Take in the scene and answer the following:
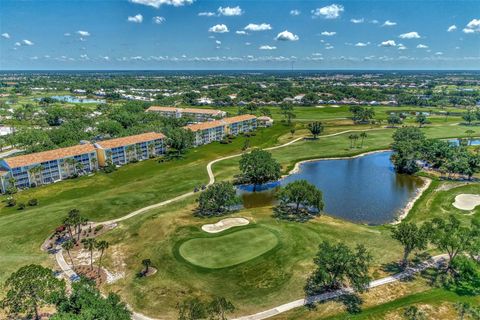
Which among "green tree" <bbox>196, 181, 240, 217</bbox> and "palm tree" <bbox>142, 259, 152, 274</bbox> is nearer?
"palm tree" <bbox>142, 259, 152, 274</bbox>

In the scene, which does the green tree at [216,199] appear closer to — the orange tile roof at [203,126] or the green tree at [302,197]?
the green tree at [302,197]

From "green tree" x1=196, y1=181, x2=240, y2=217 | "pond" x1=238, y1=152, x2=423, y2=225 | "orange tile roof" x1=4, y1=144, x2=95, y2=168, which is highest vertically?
"orange tile roof" x1=4, y1=144, x2=95, y2=168

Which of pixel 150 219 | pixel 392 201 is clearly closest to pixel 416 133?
pixel 392 201

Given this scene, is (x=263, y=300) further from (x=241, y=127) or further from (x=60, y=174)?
(x=241, y=127)

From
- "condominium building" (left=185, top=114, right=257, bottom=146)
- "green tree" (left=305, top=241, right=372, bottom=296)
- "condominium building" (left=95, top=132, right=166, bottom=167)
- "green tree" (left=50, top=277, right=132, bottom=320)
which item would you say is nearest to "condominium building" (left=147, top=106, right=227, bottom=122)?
"condominium building" (left=185, top=114, right=257, bottom=146)

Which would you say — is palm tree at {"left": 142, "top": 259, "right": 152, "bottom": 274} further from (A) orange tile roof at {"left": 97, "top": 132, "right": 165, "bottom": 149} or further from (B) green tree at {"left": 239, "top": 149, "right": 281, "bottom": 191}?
(A) orange tile roof at {"left": 97, "top": 132, "right": 165, "bottom": 149}

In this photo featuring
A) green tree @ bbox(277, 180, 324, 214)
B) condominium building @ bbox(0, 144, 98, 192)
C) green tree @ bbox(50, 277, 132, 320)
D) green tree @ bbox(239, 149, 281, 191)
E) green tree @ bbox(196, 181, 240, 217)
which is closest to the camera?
green tree @ bbox(50, 277, 132, 320)

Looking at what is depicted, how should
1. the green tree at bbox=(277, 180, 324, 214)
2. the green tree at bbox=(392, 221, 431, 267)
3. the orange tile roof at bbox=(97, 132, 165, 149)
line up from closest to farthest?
1. the green tree at bbox=(392, 221, 431, 267)
2. the green tree at bbox=(277, 180, 324, 214)
3. the orange tile roof at bbox=(97, 132, 165, 149)
